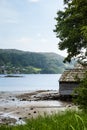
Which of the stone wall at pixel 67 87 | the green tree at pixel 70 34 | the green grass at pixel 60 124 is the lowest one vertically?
the stone wall at pixel 67 87

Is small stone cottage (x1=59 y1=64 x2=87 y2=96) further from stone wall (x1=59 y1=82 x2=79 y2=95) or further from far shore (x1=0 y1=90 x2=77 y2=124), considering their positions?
far shore (x1=0 y1=90 x2=77 y2=124)

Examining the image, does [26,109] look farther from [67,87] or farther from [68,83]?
[68,83]

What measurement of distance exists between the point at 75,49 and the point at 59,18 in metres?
5.91

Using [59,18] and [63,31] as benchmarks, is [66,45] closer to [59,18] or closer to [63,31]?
[63,31]

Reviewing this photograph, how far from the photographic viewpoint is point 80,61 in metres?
15.4

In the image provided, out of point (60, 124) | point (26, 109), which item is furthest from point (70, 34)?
point (60, 124)

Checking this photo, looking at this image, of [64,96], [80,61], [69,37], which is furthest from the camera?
[64,96]

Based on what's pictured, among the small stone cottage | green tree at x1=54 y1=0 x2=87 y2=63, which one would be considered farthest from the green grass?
the small stone cottage

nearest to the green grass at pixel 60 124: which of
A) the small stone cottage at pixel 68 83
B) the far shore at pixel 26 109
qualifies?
the far shore at pixel 26 109

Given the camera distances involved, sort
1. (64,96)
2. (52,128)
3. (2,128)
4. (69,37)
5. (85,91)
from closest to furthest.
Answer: (52,128), (2,128), (85,91), (69,37), (64,96)

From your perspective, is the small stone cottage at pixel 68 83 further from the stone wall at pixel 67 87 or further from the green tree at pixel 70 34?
the green tree at pixel 70 34


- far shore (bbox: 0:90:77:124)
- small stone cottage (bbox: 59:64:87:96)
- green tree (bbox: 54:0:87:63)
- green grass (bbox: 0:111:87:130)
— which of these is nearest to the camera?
green grass (bbox: 0:111:87:130)

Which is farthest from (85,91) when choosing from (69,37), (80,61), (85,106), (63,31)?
(63,31)

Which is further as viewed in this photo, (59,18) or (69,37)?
(59,18)
